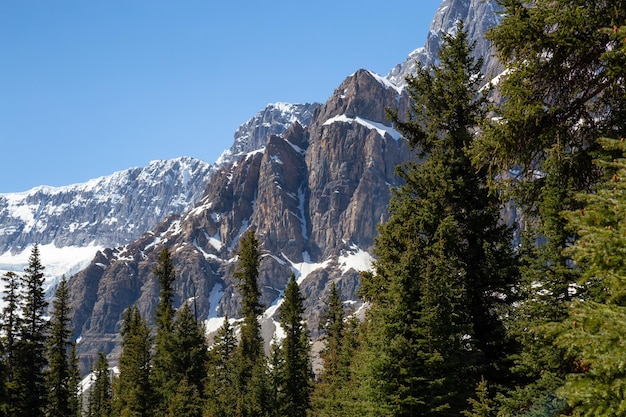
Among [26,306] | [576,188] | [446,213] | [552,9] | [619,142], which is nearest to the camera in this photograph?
[619,142]

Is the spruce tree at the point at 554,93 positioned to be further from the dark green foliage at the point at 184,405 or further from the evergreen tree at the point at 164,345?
the evergreen tree at the point at 164,345

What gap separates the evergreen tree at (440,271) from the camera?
52.0 feet

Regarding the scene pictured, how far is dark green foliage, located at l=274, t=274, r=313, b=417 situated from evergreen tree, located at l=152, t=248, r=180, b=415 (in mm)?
8410

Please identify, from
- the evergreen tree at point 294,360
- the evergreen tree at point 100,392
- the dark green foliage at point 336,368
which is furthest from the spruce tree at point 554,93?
the evergreen tree at point 100,392

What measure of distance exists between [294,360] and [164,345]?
10687 millimetres

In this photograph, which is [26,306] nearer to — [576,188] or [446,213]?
[446,213]

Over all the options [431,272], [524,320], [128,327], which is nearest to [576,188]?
[524,320]

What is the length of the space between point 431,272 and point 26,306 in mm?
33730

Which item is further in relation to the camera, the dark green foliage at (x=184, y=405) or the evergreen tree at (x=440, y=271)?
the dark green foliage at (x=184, y=405)

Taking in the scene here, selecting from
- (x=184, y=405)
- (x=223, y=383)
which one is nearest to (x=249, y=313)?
(x=223, y=383)

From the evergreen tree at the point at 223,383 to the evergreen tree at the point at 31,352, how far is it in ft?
39.1

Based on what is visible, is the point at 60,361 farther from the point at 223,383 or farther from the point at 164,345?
the point at 223,383

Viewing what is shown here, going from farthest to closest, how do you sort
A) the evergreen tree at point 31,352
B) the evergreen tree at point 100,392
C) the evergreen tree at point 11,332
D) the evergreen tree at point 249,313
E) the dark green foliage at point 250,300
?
the evergreen tree at point 100,392, the dark green foliage at point 250,300, the evergreen tree at point 249,313, the evergreen tree at point 31,352, the evergreen tree at point 11,332

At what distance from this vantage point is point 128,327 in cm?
6206
